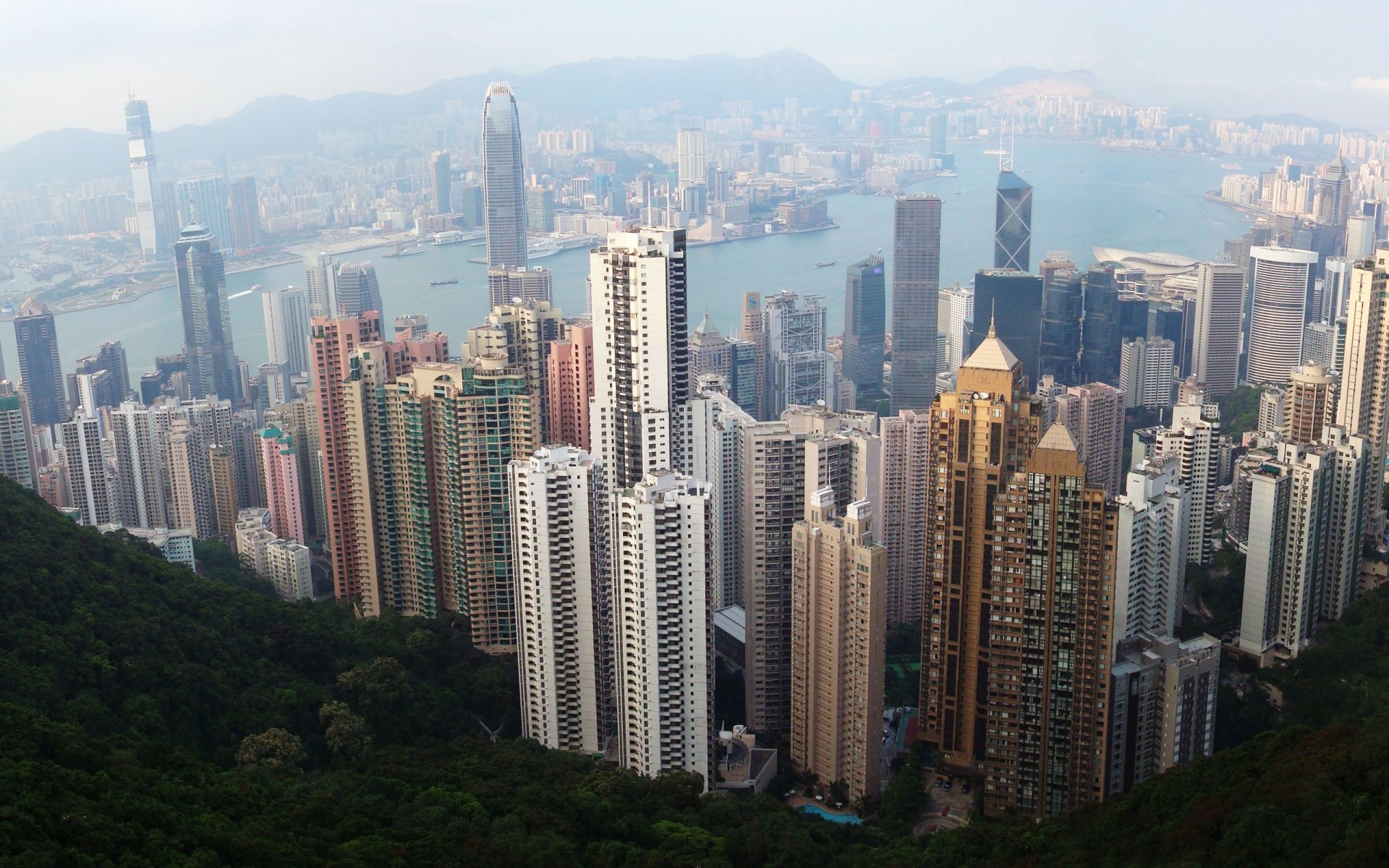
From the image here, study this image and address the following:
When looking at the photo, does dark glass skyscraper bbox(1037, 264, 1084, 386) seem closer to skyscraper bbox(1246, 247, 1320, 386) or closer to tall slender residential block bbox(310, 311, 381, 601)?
skyscraper bbox(1246, 247, 1320, 386)

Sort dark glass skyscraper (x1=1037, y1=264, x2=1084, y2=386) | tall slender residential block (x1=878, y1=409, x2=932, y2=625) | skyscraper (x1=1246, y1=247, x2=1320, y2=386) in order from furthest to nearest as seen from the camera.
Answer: dark glass skyscraper (x1=1037, y1=264, x2=1084, y2=386)
skyscraper (x1=1246, y1=247, x2=1320, y2=386)
tall slender residential block (x1=878, y1=409, x2=932, y2=625)

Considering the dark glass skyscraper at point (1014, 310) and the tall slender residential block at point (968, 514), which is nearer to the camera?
the tall slender residential block at point (968, 514)

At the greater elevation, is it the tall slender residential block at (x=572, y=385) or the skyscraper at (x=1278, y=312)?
the tall slender residential block at (x=572, y=385)

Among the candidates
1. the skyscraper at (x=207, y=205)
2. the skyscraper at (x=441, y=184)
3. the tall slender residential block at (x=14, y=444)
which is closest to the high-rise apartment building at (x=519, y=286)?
the skyscraper at (x=441, y=184)

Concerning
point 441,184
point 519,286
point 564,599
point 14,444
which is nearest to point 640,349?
point 564,599

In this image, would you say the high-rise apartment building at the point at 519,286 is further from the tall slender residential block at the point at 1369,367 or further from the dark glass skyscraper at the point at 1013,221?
the tall slender residential block at the point at 1369,367

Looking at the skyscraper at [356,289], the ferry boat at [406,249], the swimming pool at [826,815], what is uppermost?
the ferry boat at [406,249]

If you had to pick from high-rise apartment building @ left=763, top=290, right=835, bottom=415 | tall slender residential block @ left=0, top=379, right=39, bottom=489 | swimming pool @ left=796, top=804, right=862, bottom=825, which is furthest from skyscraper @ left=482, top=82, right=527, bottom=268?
swimming pool @ left=796, top=804, right=862, bottom=825

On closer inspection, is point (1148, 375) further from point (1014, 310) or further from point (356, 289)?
point (356, 289)
